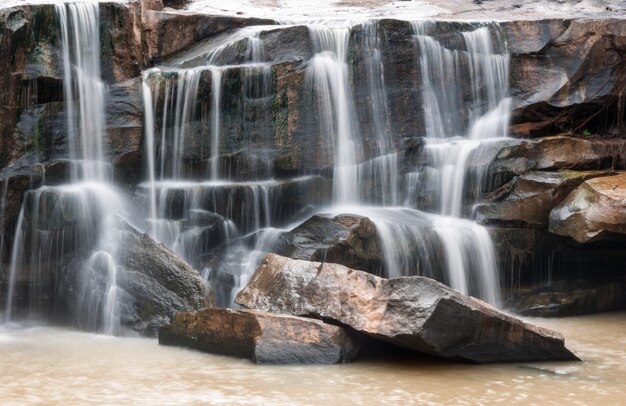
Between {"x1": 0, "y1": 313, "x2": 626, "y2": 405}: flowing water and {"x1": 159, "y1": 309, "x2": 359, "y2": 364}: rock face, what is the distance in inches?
5.2

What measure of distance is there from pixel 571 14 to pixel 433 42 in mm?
3212

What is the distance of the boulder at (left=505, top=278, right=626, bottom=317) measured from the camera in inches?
436

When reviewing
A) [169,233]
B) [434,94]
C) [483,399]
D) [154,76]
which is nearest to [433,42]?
[434,94]

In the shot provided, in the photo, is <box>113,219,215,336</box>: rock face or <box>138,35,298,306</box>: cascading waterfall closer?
<box>113,219,215,336</box>: rock face

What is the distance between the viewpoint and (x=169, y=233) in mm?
11047

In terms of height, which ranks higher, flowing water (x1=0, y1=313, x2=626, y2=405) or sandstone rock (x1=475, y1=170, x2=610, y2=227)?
sandstone rock (x1=475, y1=170, x2=610, y2=227)

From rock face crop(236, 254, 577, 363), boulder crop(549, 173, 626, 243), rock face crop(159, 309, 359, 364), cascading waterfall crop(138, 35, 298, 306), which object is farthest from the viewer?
cascading waterfall crop(138, 35, 298, 306)

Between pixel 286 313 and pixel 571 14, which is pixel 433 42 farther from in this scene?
pixel 286 313

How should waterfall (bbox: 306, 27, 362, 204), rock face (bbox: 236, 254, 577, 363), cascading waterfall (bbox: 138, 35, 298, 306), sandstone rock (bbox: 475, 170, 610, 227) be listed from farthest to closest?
waterfall (bbox: 306, 27, 362, 204) < sandstone rock (bbox: 475, 170, 610, 227) < cascading waterfall (bbox: 138, 35, 298, 306) < rock face (bbox: 236, 254, 577, 363)

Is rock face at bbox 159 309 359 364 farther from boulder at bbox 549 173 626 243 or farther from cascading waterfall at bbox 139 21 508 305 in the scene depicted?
boulder at bbox 549 173 626 243

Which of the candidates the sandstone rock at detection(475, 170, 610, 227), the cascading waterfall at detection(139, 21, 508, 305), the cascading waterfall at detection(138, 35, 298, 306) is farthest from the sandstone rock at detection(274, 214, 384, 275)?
the sandstone rock at detection(475, 170, 610, 227)

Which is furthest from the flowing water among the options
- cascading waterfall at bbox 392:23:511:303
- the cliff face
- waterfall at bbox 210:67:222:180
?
cascading waterfall at bbox 392:23:511:303

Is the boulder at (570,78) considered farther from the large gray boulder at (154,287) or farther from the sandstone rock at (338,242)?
the large gray boulder at (154,287)

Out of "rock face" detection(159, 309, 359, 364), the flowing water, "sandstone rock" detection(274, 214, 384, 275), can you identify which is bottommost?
the flowing water
